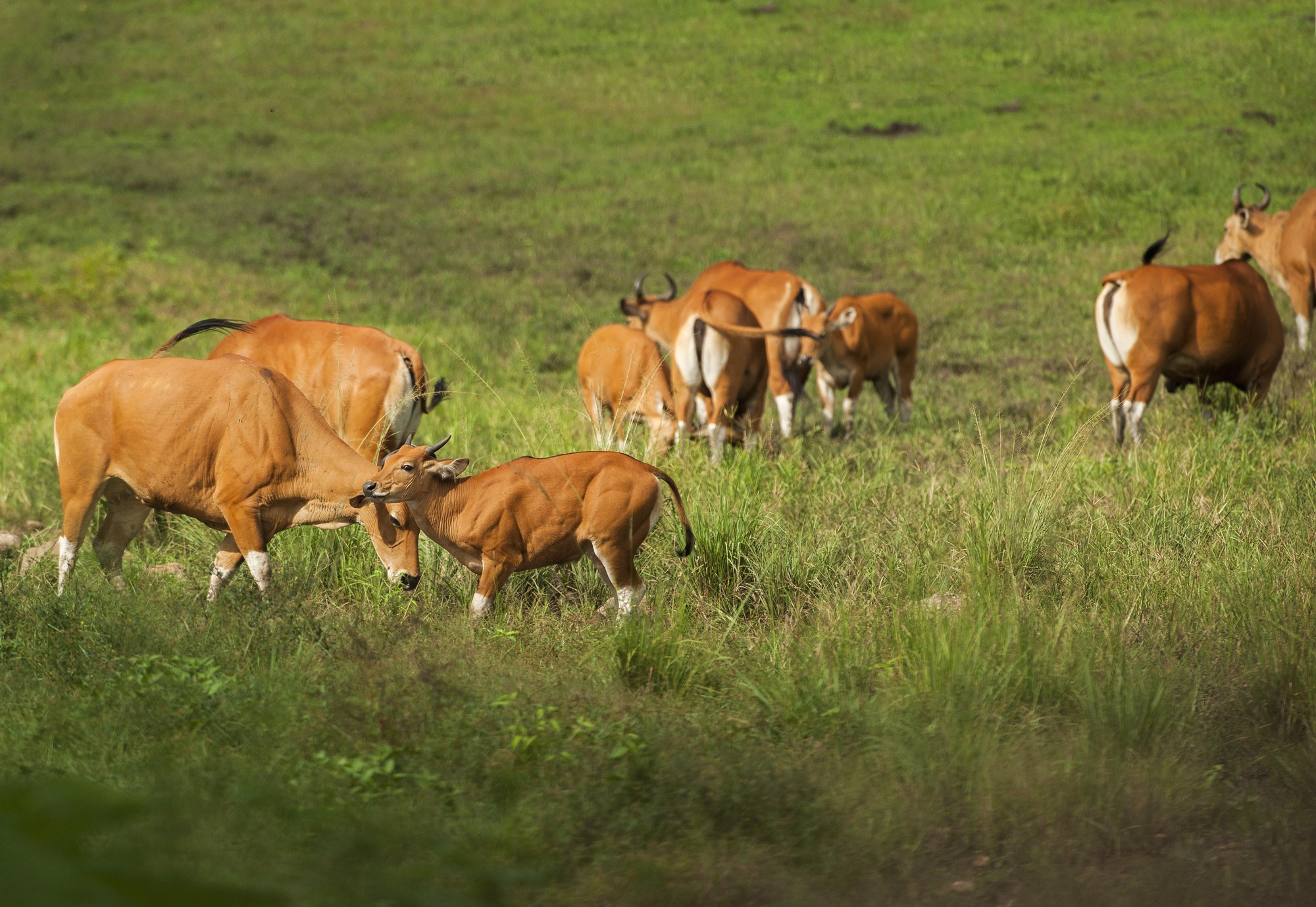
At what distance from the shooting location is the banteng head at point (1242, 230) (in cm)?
1542

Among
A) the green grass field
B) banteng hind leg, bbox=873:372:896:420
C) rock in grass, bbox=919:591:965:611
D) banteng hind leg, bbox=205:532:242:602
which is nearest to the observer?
the green grass field

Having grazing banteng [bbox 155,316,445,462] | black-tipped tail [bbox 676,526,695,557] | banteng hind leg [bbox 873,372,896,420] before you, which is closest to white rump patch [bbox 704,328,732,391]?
grazing banteng [bbox 155,316,445,462]

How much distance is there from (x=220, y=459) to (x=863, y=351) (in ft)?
24.2

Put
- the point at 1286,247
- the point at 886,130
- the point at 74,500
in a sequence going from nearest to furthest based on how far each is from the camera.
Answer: the point at 74,500 → the point at 1286,247 → the point at 886,130

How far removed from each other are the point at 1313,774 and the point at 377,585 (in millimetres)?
4277

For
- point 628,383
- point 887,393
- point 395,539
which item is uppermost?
point 395,539

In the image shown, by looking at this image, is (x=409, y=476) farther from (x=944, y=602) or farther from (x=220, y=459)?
(x=944, y=602)

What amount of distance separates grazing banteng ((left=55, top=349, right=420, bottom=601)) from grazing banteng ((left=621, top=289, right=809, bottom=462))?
3842mm

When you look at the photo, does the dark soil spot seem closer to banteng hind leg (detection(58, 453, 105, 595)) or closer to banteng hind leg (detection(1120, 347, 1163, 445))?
banteng hind leg (detection(1120, 347, 1163, 445))

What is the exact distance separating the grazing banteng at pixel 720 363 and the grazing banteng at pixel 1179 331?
252cm

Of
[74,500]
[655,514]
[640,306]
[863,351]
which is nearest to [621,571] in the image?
[655,514]

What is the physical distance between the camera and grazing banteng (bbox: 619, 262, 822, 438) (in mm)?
11477

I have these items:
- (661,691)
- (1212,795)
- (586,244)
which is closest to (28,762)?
(661,691)

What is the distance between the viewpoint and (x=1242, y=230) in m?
15.5
